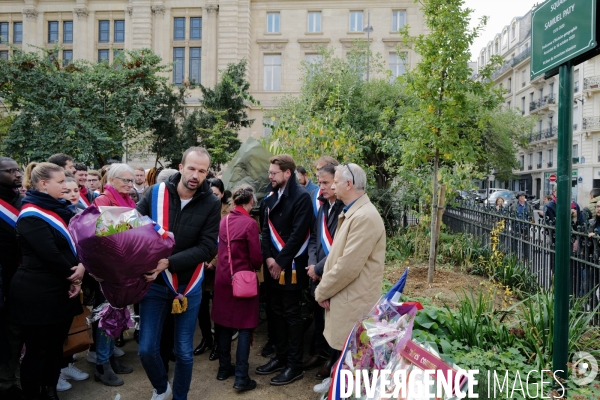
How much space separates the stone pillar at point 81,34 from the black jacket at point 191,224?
40954 mm

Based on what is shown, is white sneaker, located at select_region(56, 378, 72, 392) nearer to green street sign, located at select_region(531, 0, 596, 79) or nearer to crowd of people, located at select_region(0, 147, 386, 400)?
crowd of people, located at select_region(0, 147, 386, 400)

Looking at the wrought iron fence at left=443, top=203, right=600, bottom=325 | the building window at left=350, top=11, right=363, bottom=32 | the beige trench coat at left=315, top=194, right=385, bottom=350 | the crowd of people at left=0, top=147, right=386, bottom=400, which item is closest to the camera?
the beige trench coat at left=315, top=194, right=385, bottom=350

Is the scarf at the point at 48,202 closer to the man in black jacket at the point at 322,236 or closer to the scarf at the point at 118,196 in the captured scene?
the scarf at the point at 118,196

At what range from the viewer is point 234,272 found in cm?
457

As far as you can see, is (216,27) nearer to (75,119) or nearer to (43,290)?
(75,119)

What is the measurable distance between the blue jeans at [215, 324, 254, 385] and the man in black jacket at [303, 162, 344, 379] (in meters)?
0.79

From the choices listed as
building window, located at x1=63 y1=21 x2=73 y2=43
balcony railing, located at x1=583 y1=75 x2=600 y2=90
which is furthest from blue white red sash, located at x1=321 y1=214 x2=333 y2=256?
balcony railing, located at x1=583 y1=75 x2=600 y2=90

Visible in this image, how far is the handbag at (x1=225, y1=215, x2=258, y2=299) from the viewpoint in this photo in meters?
4.45

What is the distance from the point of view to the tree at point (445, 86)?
247 inches

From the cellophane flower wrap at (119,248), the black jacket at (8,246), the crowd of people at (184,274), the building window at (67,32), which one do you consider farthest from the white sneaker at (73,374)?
the building window at (67,32)

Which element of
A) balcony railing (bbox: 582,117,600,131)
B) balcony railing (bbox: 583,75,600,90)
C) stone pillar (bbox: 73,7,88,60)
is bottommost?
balcony railing (bbox: 582,117,600,131)

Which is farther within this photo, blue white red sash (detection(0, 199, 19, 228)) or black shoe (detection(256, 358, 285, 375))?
black shoe (detection(256, 358, 285, 375))

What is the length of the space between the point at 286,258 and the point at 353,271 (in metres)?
1.30

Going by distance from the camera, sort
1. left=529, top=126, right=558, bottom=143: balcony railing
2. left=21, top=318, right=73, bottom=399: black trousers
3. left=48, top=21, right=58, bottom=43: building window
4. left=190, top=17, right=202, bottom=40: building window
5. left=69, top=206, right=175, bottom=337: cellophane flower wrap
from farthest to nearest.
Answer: left=529, top=126, right=558, bottom=143: balcony railing < left=48, top=21, right=58, bottom=43: building window < left=190, top=17, right=202, bottom=40: building window < left=21, top=318, right=73, bottom=399: black trousers < left=69, top=206, right=175, bottom=337: cellophane flower wrap
